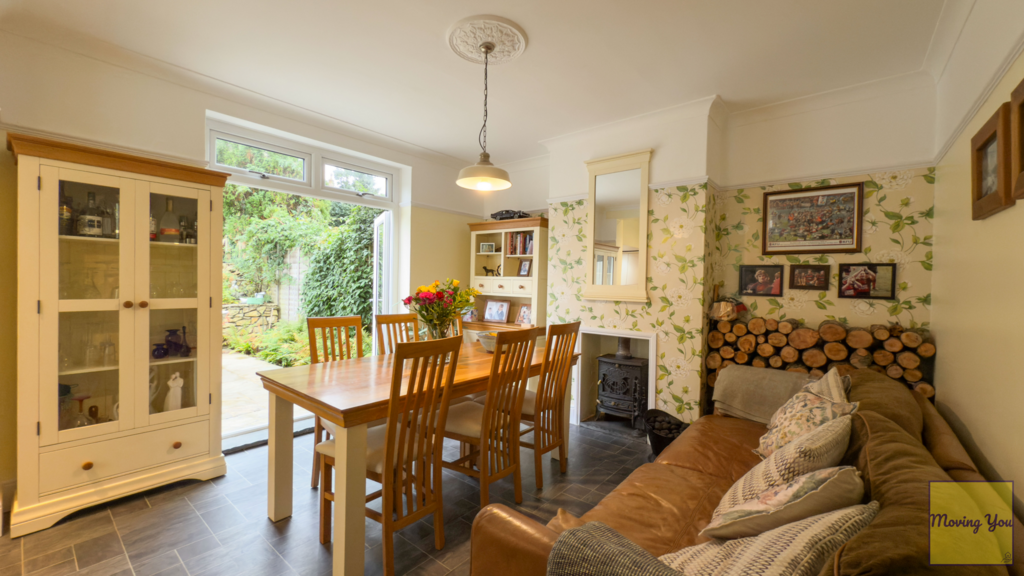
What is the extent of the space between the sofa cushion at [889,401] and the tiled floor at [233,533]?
1.41 m

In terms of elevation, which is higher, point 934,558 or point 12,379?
point 934,558

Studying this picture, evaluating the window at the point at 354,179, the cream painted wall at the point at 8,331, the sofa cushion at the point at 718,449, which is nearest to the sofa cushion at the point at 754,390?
the sofa cushion at the point at 718,449

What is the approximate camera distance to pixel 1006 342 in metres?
1.38

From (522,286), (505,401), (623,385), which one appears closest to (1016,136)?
(505,401)

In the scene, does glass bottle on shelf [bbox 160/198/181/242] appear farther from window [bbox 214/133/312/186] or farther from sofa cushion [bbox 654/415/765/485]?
sofa cushion [bbox 654/415/765/485]

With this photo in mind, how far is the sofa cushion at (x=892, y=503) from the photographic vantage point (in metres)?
0.62

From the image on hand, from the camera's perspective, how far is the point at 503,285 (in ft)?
14.8

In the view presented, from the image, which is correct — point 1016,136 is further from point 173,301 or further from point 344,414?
point 173,301

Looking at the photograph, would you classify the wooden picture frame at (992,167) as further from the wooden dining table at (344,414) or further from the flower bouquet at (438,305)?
the flower bouquet at (438,305)

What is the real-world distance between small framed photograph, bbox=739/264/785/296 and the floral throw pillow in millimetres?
1264

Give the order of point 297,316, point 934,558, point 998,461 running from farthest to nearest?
point 297,316 < point 998,461 < point 934,558

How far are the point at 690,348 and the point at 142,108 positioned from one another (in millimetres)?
4009

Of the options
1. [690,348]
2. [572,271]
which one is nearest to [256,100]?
[572,271]

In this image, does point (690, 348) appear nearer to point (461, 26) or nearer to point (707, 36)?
point (707, 36)
